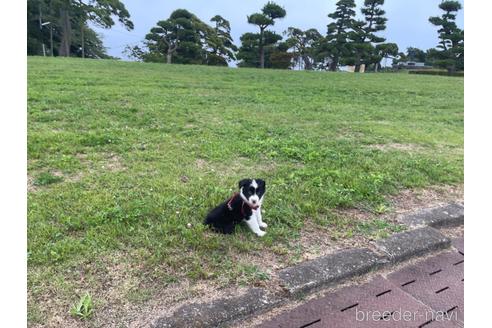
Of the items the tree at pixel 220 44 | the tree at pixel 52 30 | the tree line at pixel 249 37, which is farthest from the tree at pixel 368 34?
the tree at pixel 52 30

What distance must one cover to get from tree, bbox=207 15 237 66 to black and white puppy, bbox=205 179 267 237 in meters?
28.3

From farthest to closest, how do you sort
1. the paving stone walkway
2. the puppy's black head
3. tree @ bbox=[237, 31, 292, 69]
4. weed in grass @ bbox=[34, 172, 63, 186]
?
1. tree @ bbox=[237, 31, 292, 69]
2. weed in grass @ bbox=[34, 172, 63, 186]
3. the puppy's black head
4. the paving stone walkway

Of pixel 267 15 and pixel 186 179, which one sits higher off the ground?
pixel 267 15

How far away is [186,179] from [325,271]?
1845 millimetres

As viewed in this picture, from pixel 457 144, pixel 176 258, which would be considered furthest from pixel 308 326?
pixel 457 144

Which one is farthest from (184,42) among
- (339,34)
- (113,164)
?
(113,164)

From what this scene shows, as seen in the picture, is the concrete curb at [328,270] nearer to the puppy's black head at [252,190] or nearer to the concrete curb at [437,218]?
the puppy's black head at [252,190]

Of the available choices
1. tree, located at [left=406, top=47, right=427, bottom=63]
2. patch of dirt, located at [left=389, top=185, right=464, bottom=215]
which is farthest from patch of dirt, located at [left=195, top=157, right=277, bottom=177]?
tree, located at [left=406, top=47, right=427, bottom=63]

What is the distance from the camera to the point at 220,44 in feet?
99.6

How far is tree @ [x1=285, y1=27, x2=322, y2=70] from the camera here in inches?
1266

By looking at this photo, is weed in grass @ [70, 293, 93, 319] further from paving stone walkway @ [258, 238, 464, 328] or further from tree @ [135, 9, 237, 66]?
tree @ [135, 9, 237, 66]

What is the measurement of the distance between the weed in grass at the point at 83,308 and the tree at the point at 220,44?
29056 millimetres

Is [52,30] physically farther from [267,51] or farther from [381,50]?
[381,50]

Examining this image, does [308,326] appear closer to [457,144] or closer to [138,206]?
[138,206]
